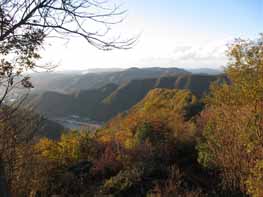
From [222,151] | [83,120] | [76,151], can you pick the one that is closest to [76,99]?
[83,120]

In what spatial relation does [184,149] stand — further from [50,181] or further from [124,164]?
[50,181]

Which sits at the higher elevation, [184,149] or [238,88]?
[238,88]

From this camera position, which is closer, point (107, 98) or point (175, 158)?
point (175, 158)

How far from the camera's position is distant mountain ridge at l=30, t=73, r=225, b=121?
104 m

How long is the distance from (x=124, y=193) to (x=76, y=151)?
22.5 feet

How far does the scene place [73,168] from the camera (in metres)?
15.2

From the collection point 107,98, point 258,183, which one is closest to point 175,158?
point 258,183

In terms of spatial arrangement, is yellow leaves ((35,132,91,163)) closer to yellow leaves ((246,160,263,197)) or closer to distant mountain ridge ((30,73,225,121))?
yellow leaves ((246,160,263,197))

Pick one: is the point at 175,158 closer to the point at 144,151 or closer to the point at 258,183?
the point at 144,151

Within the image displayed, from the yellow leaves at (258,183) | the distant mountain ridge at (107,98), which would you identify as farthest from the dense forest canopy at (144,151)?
the distant mountain ridge at (107,98)

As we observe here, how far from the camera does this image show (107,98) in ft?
356

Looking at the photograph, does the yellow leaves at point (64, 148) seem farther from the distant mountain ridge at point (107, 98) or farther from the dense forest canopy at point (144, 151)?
the distant mountain ridge at point (107, 98)

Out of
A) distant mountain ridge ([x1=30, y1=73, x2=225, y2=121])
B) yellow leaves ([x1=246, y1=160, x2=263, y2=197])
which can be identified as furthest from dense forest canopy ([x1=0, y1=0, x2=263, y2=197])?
distant mountain ridge ([x1=30, y1=73, x2=225, y2=121])

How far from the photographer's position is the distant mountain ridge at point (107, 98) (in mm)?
103825
